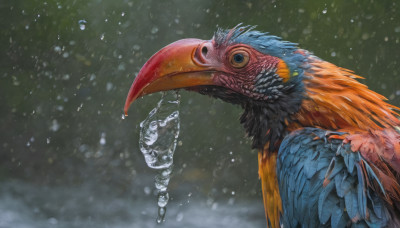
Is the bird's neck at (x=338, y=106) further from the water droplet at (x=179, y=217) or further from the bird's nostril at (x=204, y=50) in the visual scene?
the water droplet at (x=179, y=217)

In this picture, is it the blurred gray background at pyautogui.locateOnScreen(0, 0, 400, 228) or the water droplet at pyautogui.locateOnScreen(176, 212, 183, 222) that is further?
the blurred gray background at pyautogui.locateOnScreen(0, 0, 400, 228)

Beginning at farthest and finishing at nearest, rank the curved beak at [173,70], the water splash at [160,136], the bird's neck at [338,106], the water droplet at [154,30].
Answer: the water droplet at [154,30], the water splash at [160,136], the curved beak at [173,70], the bird's neck at [338,106]

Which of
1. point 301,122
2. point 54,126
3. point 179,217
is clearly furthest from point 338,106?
point 54,126

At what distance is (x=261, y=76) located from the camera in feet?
8.44

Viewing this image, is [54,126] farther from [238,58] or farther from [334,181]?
[334,181]

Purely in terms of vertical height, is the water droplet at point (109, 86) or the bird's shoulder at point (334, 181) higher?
the water droplet at point (109, 86)

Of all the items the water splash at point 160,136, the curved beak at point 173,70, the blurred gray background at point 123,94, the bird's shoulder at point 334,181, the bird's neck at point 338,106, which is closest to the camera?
the bird's shoulder at point 334,181

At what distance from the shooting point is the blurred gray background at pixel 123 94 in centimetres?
577

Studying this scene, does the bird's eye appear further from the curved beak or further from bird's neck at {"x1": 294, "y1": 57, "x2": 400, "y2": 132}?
bird's neck at {"x1": 294, "y1": 57, "x2": 400, "y2": 132}

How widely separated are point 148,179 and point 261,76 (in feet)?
12.5

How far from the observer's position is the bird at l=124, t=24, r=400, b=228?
2197 mm

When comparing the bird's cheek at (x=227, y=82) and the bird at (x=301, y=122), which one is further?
the bird's cheek at (x=227, y=82)

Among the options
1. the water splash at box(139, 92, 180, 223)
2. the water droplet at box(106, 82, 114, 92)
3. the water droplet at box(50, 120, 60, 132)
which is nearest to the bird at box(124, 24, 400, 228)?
the water splash at box(139, 92, 180, 223)

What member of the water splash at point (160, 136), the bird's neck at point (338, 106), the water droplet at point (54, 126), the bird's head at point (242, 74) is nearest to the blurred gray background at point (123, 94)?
the water droplet at point (54, 126)
